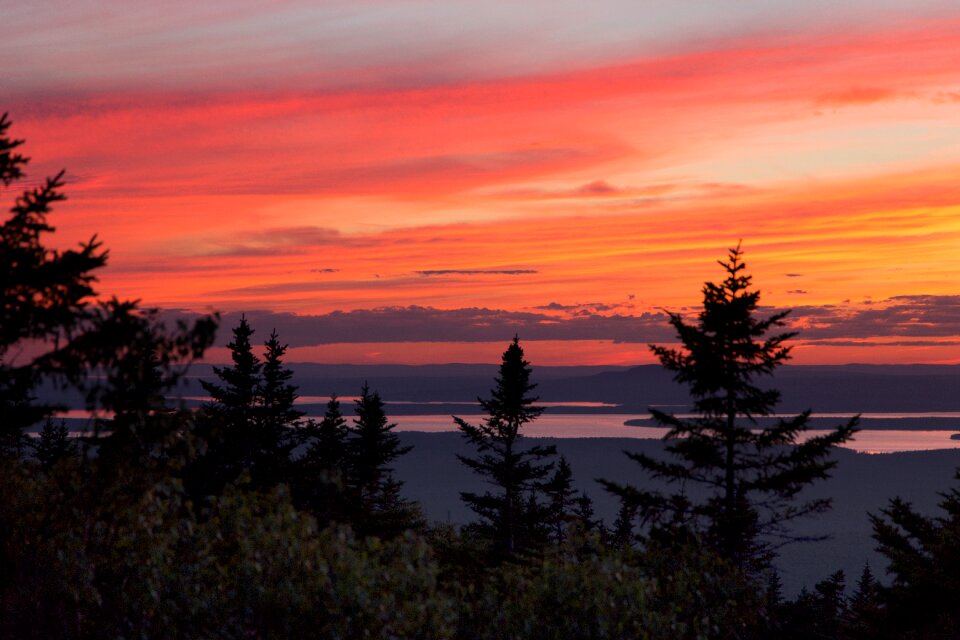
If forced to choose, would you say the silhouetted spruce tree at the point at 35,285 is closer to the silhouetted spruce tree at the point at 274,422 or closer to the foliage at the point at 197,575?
the foliage at the point at 197,575

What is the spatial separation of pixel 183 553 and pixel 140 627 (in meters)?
1.63

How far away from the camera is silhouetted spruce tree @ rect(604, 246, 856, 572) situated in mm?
39438

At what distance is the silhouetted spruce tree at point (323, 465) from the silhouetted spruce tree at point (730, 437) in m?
15.3

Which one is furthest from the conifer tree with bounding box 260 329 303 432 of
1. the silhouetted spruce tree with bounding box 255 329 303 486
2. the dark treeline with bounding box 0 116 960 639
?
the dark treeline with bounding box 0 116 960 639

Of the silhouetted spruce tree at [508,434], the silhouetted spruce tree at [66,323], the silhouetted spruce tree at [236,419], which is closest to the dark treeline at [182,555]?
the silhouetted spruce tree at [66,323]

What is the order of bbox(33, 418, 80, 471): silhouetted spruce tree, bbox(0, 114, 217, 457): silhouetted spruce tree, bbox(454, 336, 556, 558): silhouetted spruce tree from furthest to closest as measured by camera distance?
bbox(454, 336, 556, 558): silhouetted spruce tree
bbox(33, 418, 80, 471): silhouetted spruce tree
bbox(0, 114, 217, 457): silhouetted spruce tree

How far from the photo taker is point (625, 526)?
8156 cm

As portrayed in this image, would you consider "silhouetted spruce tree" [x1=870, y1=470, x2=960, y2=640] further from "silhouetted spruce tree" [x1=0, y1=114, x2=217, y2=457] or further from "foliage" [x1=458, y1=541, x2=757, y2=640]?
"silhouetted spruce tree" [x1=0, y1=114, x2=217, y2=457]

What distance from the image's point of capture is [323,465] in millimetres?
55750

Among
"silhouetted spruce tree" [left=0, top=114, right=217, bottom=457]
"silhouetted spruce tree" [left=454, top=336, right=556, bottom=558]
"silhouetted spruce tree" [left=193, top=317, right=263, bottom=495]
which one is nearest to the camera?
"silhouetted spruce tree" [left=0, top=114, right=217, bottom=457]

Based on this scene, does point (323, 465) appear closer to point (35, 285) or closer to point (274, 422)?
point (274, 422)

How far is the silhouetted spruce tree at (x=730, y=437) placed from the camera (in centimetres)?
3944

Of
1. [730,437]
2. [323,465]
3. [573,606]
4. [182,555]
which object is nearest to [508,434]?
[323,465]

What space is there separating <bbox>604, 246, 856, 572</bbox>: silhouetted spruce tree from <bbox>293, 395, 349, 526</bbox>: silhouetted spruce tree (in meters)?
15.3
